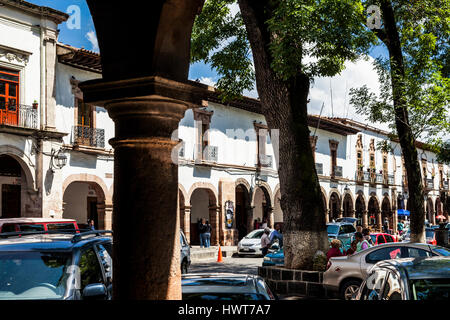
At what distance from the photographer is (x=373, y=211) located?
47.2 meters

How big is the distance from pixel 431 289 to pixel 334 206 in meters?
38.9

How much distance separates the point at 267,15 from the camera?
39.4 ft

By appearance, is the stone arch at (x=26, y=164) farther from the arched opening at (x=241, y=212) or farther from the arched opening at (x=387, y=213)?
the arched opening at (x=387, y=213)

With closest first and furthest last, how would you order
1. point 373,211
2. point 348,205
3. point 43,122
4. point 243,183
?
point 43,122, point 243,183, point 348,205, point 373,211

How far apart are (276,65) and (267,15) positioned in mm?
1466

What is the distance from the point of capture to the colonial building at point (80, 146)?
2083cm

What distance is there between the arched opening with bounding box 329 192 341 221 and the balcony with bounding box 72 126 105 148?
21782mm

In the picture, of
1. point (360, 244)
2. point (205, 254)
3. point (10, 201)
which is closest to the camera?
point (360, 244)

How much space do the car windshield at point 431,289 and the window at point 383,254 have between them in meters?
6.61

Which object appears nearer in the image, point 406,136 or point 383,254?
point 383,254

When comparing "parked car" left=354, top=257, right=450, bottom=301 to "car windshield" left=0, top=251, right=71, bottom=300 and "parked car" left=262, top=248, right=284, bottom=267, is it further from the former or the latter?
"parked car" left=262, top=248, right=284, bottom=267

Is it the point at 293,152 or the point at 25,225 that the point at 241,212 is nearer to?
the point at 25,225

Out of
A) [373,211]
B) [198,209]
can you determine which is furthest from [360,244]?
[373,211]
